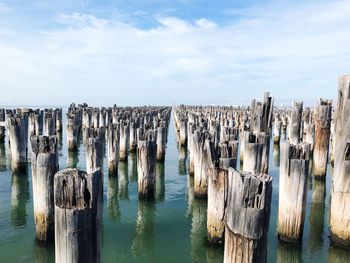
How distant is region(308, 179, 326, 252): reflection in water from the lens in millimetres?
7701

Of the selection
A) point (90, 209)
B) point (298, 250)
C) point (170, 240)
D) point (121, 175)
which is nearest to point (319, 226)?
point (298, 250)

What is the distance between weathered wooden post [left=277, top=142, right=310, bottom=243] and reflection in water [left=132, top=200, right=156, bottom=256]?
2816mm

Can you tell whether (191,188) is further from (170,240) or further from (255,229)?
(255,229)

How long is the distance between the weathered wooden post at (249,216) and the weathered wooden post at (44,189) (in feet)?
13.5

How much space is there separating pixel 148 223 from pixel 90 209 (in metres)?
5.28

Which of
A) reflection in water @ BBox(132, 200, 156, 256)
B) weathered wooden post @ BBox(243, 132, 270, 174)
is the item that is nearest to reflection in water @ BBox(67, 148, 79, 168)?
reflection in water @ BBox(132, 200, 156, 256)

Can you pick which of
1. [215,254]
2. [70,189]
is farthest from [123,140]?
[70,189]

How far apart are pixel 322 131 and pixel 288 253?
5828 millimetres

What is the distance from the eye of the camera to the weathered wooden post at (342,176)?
6855mm

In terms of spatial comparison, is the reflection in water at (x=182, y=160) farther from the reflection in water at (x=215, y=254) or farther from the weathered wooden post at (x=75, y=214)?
the weathered wooden post at (x=75, y=214)

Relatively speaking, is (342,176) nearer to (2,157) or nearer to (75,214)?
(75,214)

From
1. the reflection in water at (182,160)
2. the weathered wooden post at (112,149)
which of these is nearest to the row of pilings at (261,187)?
the weathered wooden post at (112,149)

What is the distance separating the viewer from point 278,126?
24.5 metres

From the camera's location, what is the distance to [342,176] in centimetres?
690
